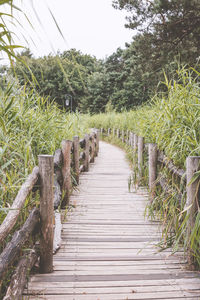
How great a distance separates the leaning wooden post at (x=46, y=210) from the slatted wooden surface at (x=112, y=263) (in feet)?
0.39

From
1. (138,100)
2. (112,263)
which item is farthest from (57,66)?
(138,100)

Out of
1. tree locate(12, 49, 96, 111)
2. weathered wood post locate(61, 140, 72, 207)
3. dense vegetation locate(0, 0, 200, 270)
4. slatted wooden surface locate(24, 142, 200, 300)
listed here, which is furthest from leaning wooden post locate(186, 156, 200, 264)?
weathered wood post locate(61, 140, 72, 207)

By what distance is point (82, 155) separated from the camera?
6.75 metres

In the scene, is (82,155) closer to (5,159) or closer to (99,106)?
(5,159)

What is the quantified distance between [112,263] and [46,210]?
781 millimetres

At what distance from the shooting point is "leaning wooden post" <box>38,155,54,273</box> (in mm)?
2309

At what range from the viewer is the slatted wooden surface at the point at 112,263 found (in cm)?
213

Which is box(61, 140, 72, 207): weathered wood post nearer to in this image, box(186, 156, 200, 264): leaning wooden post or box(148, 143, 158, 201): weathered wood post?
box(148, 143, 158, 201): weathered wood post

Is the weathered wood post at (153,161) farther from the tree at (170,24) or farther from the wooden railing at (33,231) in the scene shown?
the tree at (170,24)

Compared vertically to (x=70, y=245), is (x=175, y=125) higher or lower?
higher

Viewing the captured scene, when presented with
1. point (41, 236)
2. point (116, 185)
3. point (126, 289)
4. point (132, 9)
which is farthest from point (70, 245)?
point (132, 9)

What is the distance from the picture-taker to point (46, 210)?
233cm

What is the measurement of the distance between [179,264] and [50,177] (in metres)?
1.35

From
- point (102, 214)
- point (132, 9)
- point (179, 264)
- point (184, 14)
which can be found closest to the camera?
point (179, 264)
